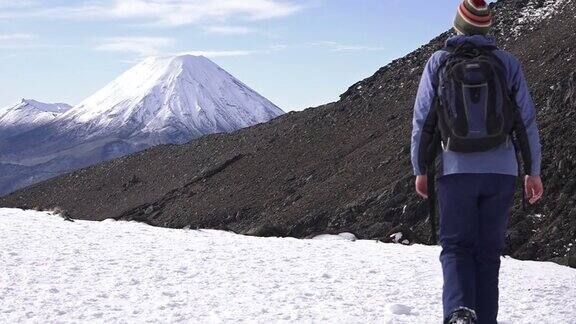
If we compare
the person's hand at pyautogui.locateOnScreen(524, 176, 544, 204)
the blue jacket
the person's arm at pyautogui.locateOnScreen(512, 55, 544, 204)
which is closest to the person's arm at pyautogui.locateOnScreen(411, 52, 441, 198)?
the blue jacket

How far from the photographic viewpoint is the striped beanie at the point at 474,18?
13.9ft

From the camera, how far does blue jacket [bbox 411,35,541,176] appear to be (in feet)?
13.3

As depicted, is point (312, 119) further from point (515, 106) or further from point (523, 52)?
point (515, 106)

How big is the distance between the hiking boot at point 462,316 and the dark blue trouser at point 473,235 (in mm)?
60

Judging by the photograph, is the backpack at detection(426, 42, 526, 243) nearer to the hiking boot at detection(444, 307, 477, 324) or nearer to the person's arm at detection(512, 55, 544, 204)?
the person's arm at detection(512, 55, 544, 204)

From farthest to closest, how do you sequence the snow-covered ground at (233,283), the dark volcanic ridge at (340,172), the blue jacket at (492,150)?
the dark volcanic ridge at (340,172) < the snow-covered ground at (233,283) < the blue jacket at (492,150)

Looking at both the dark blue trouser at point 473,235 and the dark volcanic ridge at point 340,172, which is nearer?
the dark blue trouser at point 473,235

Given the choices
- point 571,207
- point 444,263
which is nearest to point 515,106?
point 444,263

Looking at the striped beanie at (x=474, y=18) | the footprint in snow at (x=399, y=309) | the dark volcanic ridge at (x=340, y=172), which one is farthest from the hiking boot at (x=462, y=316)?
the dark volcanic ridge at (x=340, y=172)

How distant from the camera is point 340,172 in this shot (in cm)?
3644

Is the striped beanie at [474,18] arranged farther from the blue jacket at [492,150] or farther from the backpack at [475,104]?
the backpack at [475,104]

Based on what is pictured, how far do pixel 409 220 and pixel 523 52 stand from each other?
56.1 feet

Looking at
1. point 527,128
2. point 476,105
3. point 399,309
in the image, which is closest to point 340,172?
point 399,309

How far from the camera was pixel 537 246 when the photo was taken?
703 inches
